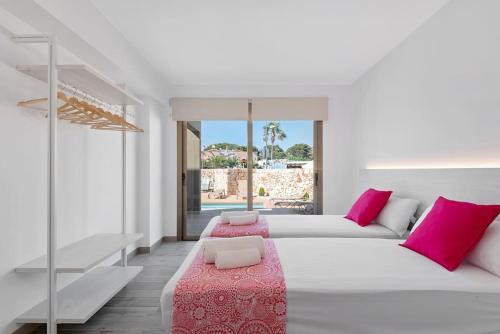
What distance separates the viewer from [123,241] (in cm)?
267

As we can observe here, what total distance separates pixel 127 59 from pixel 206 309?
8.75 ft

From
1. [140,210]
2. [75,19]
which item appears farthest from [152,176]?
[75,19]

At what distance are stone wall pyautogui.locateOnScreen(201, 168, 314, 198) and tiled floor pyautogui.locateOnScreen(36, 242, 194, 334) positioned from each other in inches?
64.1

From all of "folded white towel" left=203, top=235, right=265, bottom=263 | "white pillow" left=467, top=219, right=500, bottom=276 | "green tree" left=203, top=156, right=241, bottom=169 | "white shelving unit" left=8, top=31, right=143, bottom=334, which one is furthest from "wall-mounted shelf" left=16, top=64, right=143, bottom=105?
"white pillow" left=467, top=219, right=500, bottom=276

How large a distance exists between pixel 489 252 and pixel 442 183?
899 mm

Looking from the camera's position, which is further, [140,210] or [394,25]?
[140,210]

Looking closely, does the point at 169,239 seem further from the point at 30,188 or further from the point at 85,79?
the point at 85,79

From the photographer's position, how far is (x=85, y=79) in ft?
7.09

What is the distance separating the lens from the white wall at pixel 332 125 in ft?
15.1

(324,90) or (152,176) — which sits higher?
(324,90)

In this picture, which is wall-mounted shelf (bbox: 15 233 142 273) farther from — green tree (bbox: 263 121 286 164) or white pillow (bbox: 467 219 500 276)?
green tree (bbox: 263 121 286 164)

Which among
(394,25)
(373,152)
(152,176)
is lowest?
(152,176)

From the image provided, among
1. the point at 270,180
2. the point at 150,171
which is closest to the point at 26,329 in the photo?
the point at 150,171

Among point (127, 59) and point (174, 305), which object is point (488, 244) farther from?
point (127, 59)
